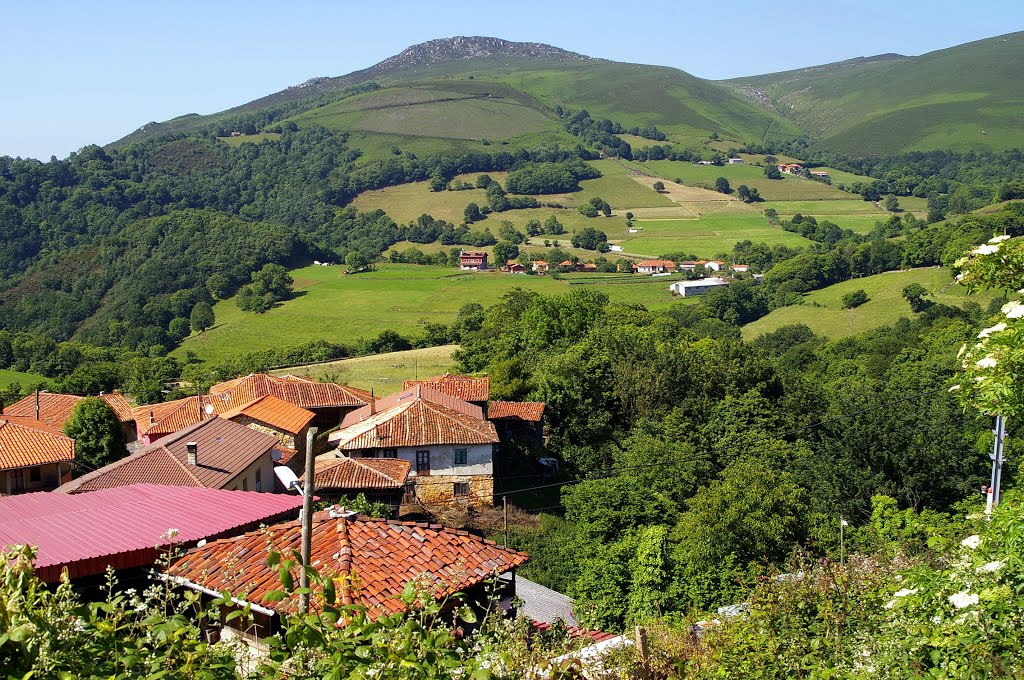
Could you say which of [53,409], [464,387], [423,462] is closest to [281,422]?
[423,462]

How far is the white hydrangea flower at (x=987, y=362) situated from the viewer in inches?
279

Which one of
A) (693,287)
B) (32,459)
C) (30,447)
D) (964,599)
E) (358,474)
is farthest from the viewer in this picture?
(693,287)

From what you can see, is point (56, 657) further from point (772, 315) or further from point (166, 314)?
point (166, 314)

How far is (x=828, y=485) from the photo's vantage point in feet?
88.6

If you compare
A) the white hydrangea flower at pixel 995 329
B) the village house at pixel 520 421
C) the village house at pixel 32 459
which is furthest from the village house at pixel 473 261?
the white hydrangea flower at pixel 995 329

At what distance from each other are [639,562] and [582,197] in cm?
14026

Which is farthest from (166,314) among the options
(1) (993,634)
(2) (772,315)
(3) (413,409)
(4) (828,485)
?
(1) (993,634)

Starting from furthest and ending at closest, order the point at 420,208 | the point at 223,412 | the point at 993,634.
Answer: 1. the point at 420,208
2. the point at 223,412
3. the point at 993,634

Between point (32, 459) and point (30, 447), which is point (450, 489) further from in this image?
point (30, 447)

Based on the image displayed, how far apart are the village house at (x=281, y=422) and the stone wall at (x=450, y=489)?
487 centimetres

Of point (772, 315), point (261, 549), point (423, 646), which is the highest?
point (423, 646)

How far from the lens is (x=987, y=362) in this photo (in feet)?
23.4

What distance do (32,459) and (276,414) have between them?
1006 centimetres

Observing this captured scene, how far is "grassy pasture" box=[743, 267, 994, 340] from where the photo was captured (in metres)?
71.6
